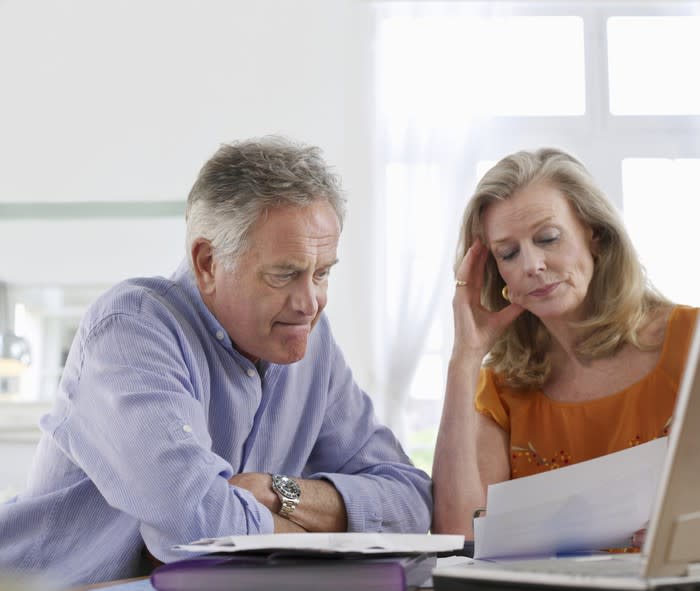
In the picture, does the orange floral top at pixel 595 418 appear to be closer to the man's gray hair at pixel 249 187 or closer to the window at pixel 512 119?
the man's gray hair at pixel 249 187

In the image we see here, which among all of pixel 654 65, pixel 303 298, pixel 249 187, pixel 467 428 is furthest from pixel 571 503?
pixel 654 65

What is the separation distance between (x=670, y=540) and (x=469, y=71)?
166 inches

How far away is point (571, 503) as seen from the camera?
96cm

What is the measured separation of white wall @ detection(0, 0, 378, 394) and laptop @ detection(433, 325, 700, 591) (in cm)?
377

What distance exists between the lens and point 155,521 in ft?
3.66

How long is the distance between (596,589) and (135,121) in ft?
14.2

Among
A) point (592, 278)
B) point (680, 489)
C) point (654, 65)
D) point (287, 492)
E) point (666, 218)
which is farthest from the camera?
point (654, 65)

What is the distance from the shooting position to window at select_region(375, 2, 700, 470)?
14.8 ft

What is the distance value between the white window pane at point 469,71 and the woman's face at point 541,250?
2720 millimetres

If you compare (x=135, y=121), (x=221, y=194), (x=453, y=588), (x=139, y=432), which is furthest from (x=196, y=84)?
(x=453, y=588)

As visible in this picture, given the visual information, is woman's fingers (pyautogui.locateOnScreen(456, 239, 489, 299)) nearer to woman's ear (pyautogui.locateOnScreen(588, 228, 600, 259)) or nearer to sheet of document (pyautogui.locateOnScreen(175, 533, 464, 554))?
woman's ear (pyautogui.locateOnScreen(588, 228, 600, 259))

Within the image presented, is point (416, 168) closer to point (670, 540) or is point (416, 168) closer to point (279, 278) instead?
point (279, 278)

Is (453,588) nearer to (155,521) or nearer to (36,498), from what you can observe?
(155,521)

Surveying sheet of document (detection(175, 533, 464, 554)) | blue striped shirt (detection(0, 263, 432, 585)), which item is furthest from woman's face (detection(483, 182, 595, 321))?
sheet of document (detection(175, 533, 464, 554))
